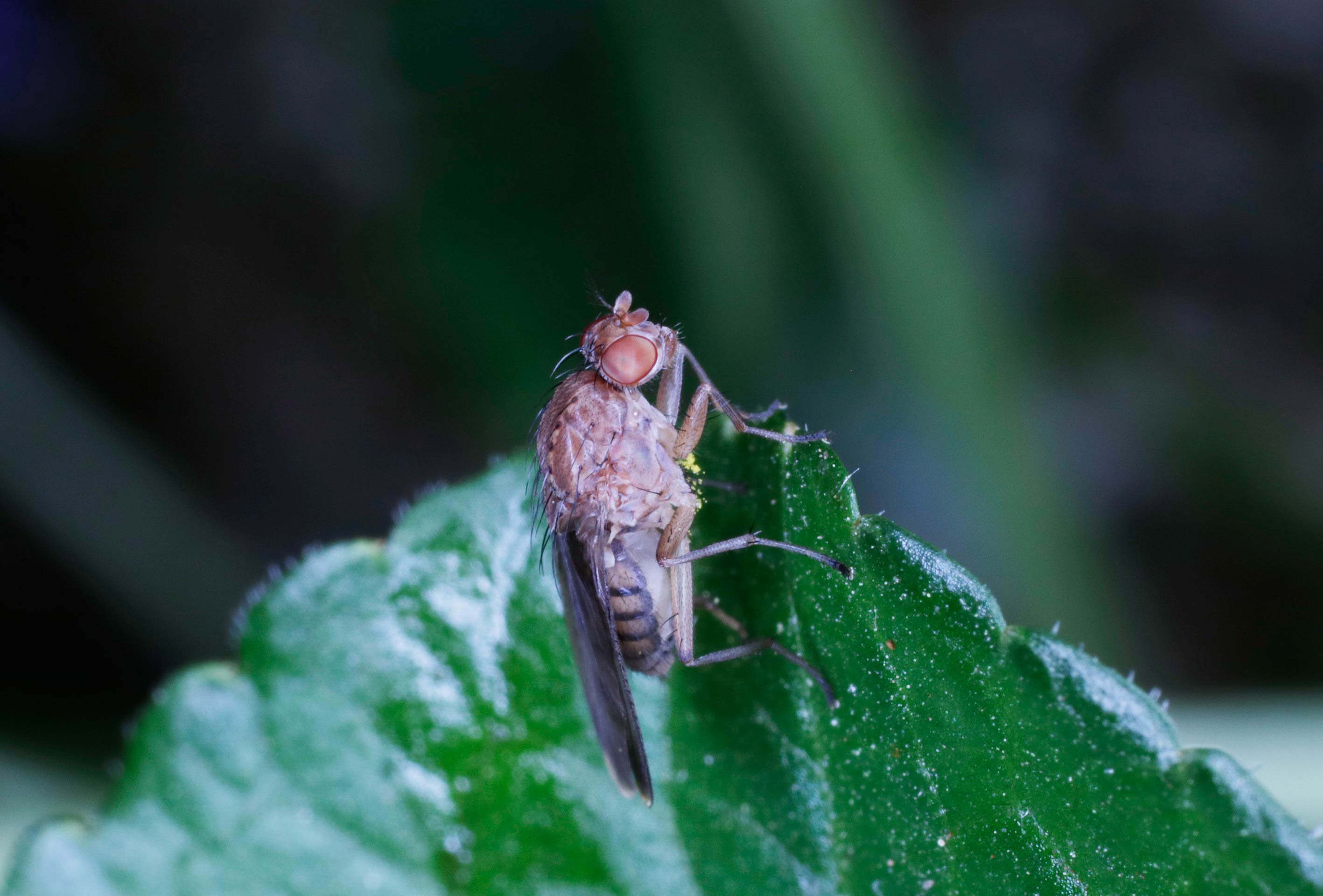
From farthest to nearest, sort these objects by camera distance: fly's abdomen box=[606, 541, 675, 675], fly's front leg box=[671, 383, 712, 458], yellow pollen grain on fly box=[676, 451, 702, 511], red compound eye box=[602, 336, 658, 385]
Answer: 1. red compound eye box=[602, 336, 658, 385]
2. fly's front leg box=[671, 383, 712, 458]
3. yellow pollen grain on fly box=[676, 451, 702, 511]
4. fly's abdomen box=[606, 541, 675, 675]

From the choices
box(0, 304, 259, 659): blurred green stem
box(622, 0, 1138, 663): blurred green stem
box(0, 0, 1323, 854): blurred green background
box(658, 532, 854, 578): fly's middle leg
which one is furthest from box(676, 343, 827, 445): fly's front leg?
box(0, 304, 259, 659): blurred green stem

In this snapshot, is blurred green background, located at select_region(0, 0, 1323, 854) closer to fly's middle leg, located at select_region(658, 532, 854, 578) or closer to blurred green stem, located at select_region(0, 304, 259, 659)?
blurred green stem, located at select_region(0, 304, 259, 659)

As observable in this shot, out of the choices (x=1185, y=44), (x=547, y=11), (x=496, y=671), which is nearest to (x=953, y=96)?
(x=1185, y=44)

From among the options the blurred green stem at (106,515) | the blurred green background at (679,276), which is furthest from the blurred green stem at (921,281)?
the blurred green stem at (106,515)

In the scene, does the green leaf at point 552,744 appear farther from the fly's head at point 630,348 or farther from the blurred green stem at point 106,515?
the blurred green stem at point 106,515

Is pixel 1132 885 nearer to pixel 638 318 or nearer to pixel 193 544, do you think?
pixel 638 318

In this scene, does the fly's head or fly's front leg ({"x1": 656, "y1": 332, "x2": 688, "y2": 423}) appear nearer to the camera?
the fly's head
